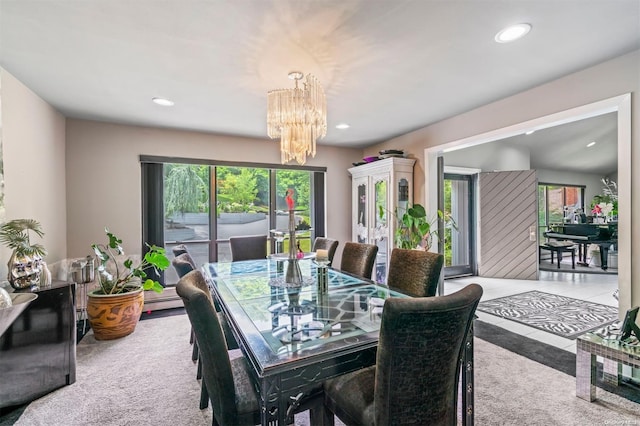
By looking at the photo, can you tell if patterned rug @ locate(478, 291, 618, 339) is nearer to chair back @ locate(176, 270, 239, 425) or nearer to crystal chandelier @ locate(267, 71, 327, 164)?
crystal chandelier @ locate(267, 71, 327, 164)

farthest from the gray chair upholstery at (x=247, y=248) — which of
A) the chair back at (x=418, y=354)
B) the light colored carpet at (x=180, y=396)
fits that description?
the chair back at (x=418, y=354)

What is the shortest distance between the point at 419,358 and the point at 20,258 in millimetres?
2869

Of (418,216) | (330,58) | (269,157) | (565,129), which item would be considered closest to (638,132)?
(418,216)

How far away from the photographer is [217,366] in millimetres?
1258

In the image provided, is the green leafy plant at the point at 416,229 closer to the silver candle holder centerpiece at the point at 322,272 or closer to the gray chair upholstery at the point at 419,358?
the silver candle holder centerpiece at the point at 322,272

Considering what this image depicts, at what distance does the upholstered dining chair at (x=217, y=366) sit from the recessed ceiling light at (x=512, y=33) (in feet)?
7.76

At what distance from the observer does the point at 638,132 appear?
2.19 m

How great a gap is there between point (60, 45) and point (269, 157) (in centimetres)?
293

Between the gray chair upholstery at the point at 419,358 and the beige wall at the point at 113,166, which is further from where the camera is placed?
the beige wall at the point at 113,166

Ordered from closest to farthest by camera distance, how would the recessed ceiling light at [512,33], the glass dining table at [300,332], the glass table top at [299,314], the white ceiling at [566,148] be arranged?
the glass dining table at [300,332]
the glass table top at [299,314]
the recessed ceiling light at [512,33]
the white ceiling at [566,148]

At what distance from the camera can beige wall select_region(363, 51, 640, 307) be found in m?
2.20

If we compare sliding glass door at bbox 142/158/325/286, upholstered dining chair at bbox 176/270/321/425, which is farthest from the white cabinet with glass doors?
upholstered dining chair at bbox 176/270/321/425

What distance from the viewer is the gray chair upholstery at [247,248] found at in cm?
390

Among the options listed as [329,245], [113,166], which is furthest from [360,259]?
[113,166]
